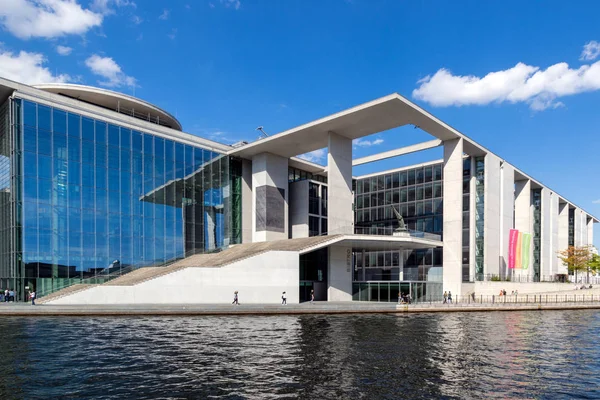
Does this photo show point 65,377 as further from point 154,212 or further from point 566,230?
point 566,230

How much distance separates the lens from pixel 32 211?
41875 millimetres

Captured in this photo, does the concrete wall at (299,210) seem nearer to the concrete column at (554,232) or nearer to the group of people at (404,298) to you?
the group of people at (404,298)

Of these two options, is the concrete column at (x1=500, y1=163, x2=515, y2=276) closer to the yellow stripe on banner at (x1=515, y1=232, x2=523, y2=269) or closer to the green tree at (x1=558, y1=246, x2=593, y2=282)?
the yellow stripe on banner at (x1=515, y1=232, x2=523, y2=269)

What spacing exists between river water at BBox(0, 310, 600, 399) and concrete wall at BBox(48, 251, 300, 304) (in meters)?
7.03

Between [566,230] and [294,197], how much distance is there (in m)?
59.5

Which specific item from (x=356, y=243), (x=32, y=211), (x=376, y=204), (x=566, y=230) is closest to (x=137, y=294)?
(x=32, y=211)

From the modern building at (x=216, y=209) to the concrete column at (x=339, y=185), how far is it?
15cm

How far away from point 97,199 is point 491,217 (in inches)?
1825

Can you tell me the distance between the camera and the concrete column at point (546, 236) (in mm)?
78438

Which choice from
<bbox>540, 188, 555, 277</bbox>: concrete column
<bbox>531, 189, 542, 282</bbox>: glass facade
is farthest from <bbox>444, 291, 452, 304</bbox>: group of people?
<bbox>540, 188, 555, 277</bbox>: concrete column

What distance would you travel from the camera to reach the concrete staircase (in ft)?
131

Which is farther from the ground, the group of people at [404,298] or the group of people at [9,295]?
the group of people at [9,295]

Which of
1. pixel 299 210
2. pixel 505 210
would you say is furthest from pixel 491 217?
pixel 299 210

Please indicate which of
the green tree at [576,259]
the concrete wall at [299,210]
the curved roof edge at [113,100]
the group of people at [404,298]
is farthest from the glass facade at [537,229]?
the curved roof edge at [113,100]
